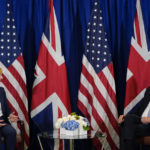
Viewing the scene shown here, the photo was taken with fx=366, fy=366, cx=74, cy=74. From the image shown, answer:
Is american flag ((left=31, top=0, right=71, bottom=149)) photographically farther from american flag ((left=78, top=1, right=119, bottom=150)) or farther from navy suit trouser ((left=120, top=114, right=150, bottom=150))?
navy suit trouser ((left=120, top=114, right=150, bottom=150))

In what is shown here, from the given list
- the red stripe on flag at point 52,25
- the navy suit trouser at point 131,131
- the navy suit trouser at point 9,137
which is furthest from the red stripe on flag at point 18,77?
the navy suit trouser at point 131,131

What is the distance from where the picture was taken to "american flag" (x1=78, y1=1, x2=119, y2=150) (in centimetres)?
640

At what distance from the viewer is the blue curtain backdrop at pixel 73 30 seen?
6727mm

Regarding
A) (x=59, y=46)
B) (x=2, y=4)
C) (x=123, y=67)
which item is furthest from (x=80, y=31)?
(x=2, y=4)

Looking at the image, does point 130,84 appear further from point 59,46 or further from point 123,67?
point 59,46

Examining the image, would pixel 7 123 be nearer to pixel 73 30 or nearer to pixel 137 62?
pixel 73 30

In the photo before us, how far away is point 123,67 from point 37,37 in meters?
1.69

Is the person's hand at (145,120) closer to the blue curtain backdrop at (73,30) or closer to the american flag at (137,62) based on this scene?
the american flag at (137,62)

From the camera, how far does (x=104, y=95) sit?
6.39 m

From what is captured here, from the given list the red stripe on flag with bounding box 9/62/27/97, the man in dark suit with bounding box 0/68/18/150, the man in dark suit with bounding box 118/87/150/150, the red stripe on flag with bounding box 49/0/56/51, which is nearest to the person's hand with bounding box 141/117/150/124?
the man in dark suit with bounding box 118/87/150/150

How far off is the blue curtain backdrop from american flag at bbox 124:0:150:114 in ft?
1.18

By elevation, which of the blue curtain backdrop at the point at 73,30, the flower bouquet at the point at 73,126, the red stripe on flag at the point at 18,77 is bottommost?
the flower bouquet at the point at 73,126

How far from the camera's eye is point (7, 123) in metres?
5.91

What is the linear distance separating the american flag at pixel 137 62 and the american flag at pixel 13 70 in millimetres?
1809
